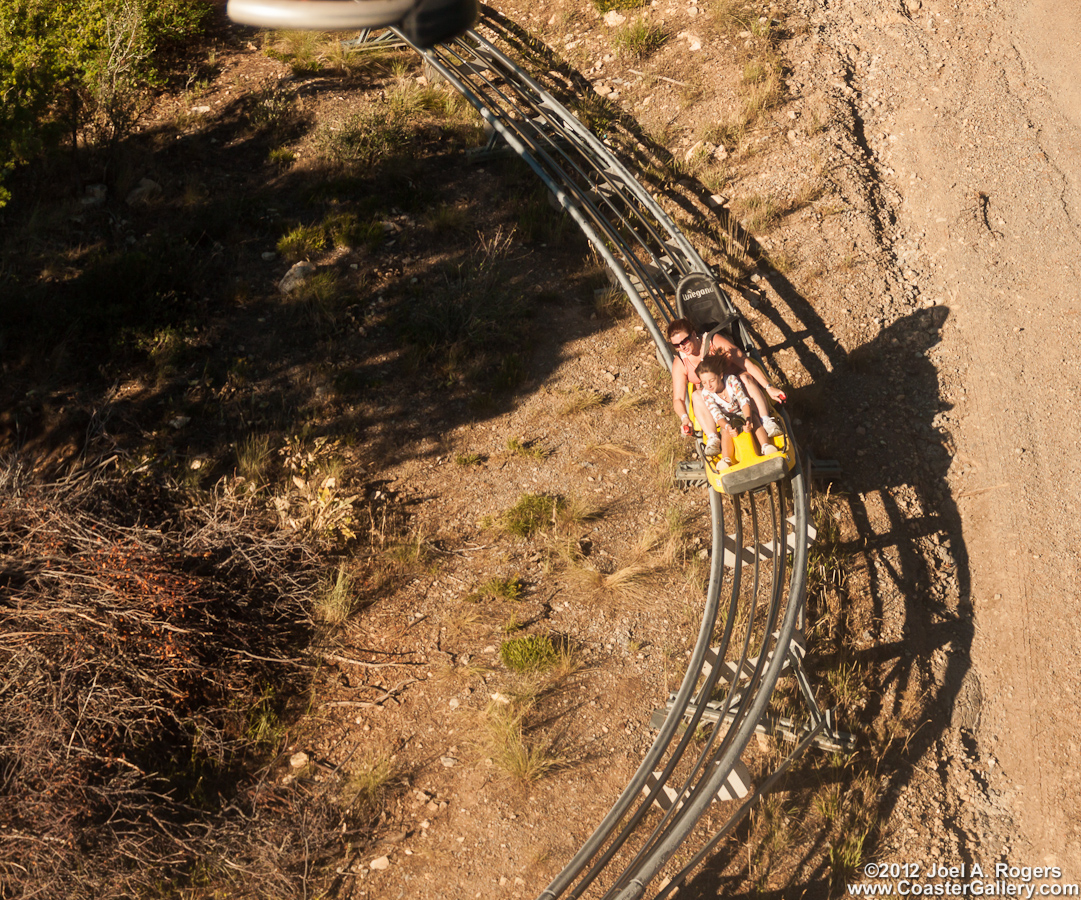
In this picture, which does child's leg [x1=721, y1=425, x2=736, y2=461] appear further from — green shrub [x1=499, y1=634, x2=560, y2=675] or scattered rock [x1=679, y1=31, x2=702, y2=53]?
scattered rock [x1=679, y1=31, x2=702, y2=53]

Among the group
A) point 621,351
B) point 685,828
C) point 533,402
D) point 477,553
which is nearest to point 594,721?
point 685,828

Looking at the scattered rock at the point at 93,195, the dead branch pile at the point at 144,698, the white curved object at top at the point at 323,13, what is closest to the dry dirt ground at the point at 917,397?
the dead branch pile at the point at 144,698

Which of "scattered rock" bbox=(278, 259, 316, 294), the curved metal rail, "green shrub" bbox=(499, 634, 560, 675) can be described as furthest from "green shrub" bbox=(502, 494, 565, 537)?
"scattered rock" bbox=(278, 259, 316, 294)

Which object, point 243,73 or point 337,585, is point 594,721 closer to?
point 337,585

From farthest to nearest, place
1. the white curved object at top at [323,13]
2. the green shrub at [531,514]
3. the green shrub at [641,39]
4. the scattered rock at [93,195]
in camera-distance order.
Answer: the green shrub at [641,39], the scattered rock at [93,195], the green shrub at [531,514], the white curved object at top at [323,13]

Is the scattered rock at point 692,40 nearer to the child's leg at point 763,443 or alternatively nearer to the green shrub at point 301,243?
the green shrub at point 301,243

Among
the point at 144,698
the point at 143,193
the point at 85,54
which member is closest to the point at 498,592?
the point at 144,698
